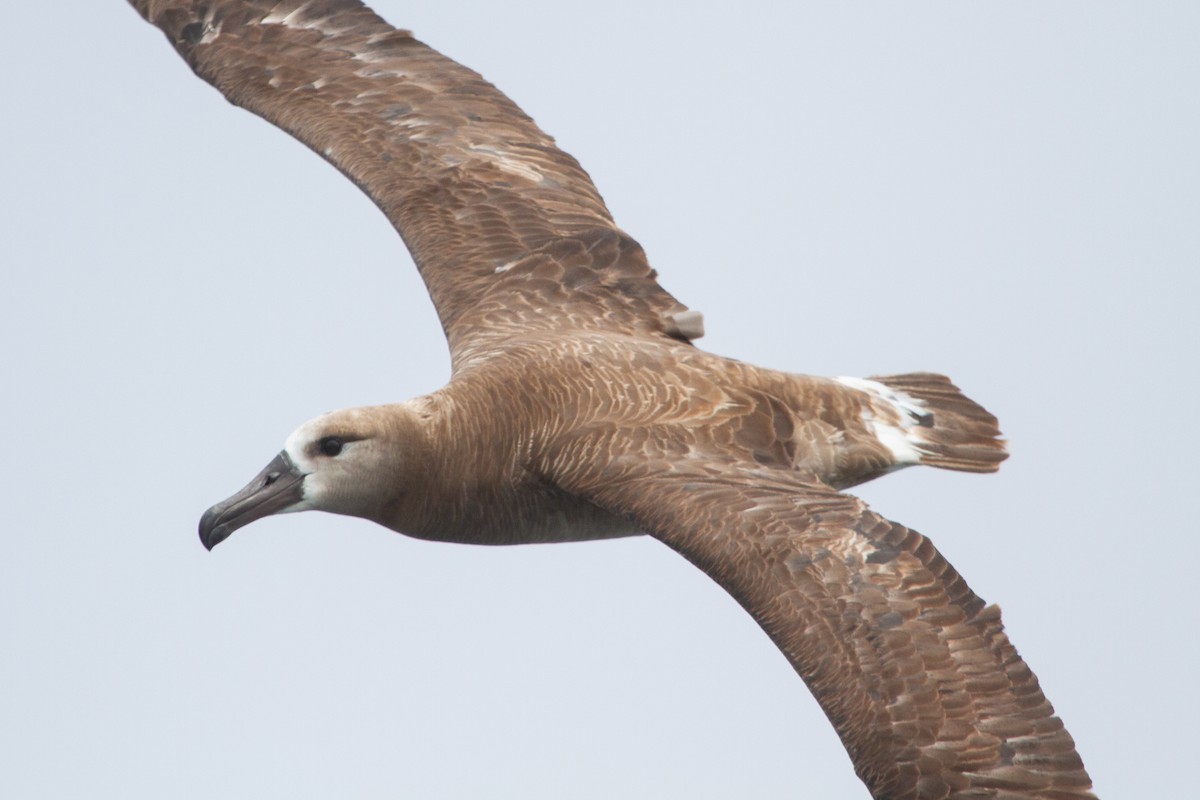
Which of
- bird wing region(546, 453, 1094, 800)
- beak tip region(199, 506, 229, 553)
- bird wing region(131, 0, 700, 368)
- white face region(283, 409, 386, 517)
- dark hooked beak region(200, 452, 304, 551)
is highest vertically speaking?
bird wing region(131, 0, 700, 368)

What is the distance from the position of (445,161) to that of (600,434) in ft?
10.3

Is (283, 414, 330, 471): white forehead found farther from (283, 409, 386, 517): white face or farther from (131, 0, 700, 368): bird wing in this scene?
(131, 0, 700, 368): bird wing

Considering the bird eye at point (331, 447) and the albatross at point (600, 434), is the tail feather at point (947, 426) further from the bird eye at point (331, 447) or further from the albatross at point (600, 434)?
the bird eye at point (331, 447)

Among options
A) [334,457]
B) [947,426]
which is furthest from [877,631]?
[947,426]

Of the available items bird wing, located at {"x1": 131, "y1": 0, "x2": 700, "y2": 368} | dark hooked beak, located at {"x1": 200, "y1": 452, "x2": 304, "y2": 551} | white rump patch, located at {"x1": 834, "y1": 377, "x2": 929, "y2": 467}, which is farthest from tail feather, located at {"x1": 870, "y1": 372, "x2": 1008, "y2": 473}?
dark hooked beak, located at {"x1": 200, "y1": 452, "x2": 304, "y2": 551}

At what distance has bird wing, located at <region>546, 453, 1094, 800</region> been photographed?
1034 centimetres

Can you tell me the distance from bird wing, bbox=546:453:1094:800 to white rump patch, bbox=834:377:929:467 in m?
1.62

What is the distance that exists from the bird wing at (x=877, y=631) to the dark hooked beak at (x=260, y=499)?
163cm

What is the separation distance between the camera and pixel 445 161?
47.1 ft

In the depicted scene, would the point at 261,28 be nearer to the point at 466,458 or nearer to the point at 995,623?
the point at 466,458

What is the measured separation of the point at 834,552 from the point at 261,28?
21.1 feet

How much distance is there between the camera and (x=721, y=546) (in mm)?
11047

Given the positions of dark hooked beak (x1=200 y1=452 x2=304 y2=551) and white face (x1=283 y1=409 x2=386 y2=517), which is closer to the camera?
dark hooked beak (x1=200 y1=452 x2=304 y2=551)

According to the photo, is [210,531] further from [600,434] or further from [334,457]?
[600,434]
